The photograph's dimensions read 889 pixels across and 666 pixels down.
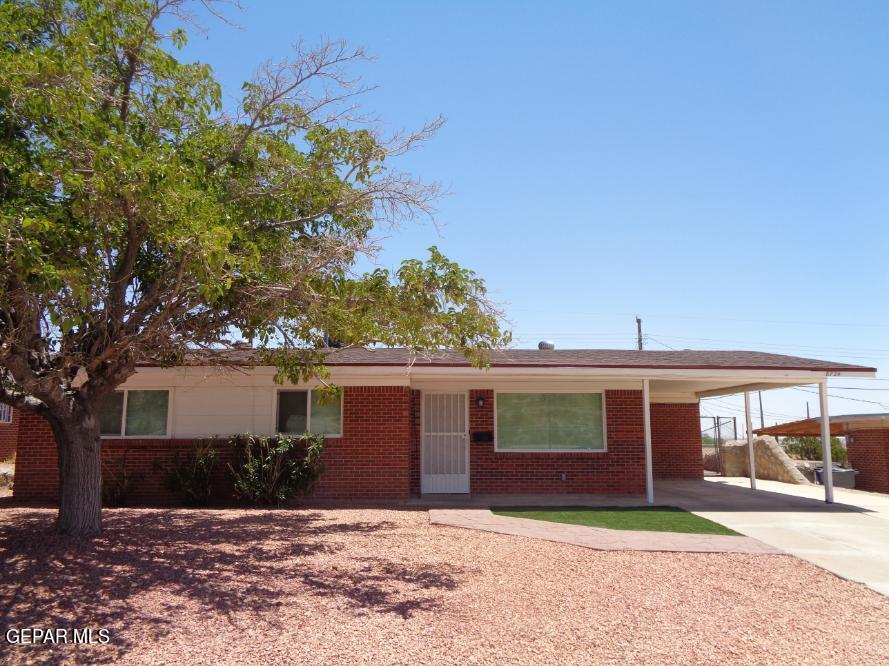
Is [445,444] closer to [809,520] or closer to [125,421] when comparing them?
[125,421]

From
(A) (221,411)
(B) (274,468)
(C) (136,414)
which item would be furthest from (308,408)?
(C) (136,414)

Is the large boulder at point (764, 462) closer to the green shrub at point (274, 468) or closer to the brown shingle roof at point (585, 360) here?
the brown shingle roof at point (585, 360)

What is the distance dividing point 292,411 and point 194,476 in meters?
2.09

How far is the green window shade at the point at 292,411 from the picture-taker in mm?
13016

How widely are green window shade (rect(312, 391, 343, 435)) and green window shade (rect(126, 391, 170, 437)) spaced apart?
2838mm

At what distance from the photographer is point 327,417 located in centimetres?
1302

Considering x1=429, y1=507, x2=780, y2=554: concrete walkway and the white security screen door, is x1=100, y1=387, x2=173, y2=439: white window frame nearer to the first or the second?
the white security screen door

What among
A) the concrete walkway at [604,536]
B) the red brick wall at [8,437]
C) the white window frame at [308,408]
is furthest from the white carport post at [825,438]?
the red brick wall at [8,437]

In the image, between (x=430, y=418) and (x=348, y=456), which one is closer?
(x=348, y=456)

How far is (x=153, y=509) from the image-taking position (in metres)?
11.4

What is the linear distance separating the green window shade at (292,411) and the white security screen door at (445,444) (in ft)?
8.65

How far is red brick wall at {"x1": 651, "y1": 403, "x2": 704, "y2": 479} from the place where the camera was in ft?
61.6

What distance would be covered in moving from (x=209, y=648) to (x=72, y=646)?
0.98 m

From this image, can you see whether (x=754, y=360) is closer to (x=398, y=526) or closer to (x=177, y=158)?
(x=398, y=526)
